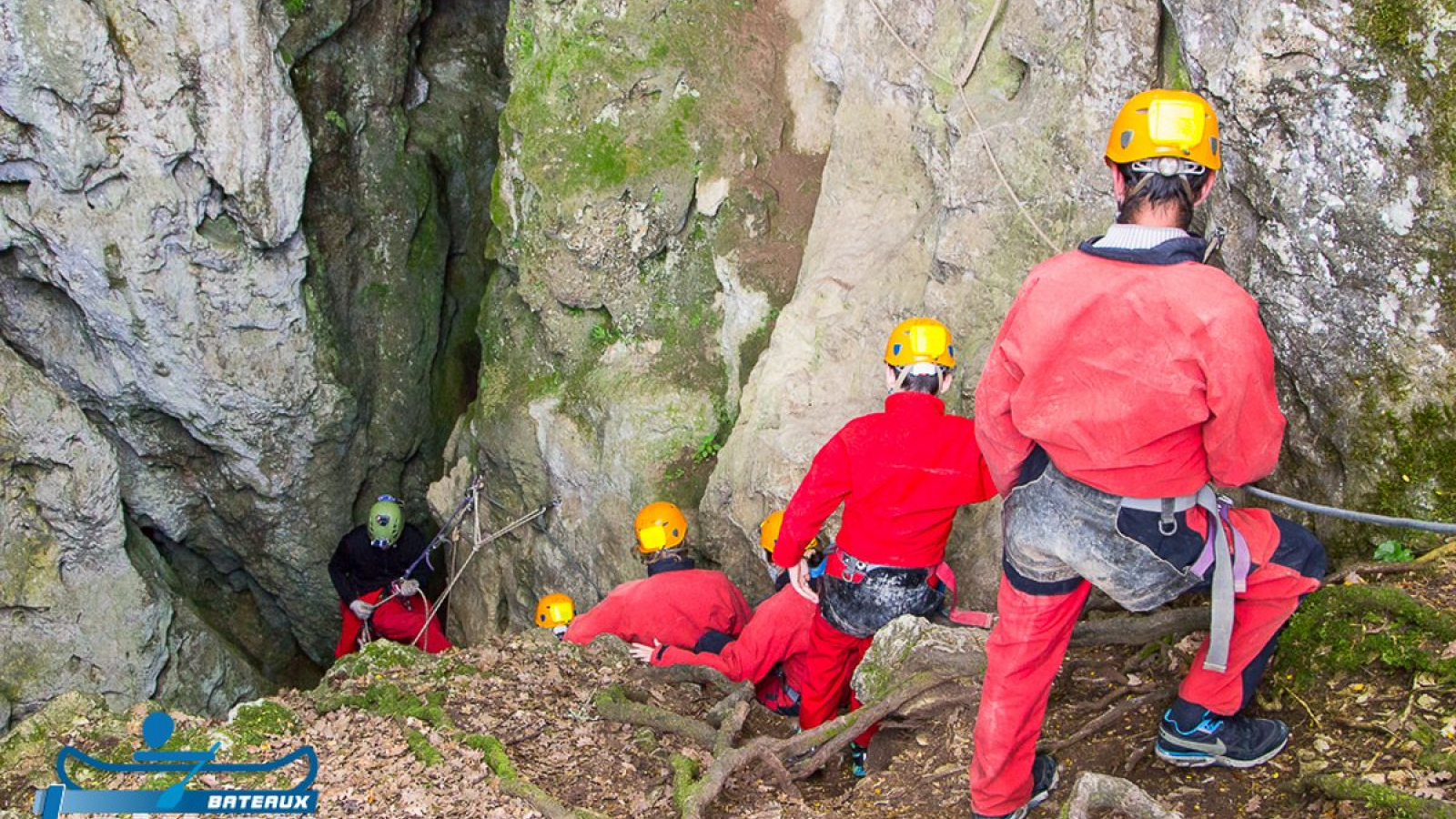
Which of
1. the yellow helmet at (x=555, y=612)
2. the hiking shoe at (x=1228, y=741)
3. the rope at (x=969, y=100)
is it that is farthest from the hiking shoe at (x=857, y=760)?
the yellow helmet at (x=555, y=612)

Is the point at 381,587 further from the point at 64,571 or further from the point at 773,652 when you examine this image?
the point at 773,652

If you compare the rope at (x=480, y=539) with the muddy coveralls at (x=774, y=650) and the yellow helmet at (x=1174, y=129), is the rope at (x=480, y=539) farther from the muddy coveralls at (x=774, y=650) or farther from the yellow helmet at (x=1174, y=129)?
the yellow helmet at (x=1174, y=129)

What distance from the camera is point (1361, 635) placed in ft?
15.3

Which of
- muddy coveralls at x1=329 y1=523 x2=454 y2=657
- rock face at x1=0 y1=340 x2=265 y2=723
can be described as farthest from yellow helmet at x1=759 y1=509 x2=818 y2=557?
rock face at x1=0 y1=340 x2=265 y2=723

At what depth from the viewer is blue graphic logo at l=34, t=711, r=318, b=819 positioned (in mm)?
4863

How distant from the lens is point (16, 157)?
9977mm

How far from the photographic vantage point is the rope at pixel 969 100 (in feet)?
22.6

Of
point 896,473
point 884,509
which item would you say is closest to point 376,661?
point 884,509

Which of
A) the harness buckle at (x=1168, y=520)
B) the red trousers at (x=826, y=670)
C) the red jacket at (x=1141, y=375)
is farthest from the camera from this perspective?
the red trousers at (x=826, y=670)

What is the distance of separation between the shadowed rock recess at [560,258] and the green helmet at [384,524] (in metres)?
0.79

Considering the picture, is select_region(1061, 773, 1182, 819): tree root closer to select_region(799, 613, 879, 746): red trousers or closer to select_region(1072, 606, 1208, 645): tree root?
select_region(1072, 606, 1208, 645): tree root

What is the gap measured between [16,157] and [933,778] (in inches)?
362

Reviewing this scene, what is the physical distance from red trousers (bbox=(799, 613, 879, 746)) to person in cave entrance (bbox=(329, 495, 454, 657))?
5534 millimetres

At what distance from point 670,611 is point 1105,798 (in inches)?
143
